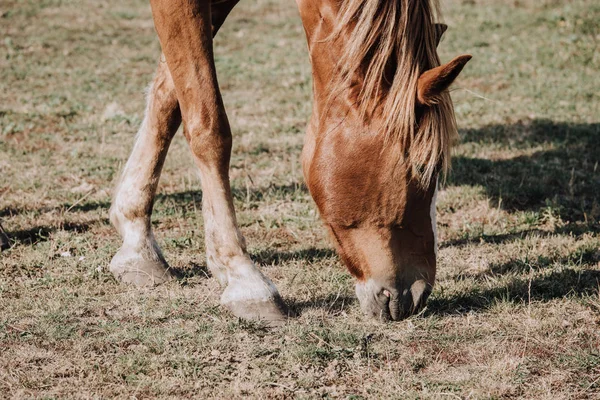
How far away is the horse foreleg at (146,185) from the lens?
3881 millimetres

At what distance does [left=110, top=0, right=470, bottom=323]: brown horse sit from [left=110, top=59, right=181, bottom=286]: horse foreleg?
0.53m

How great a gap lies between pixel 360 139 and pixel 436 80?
1.47 ft

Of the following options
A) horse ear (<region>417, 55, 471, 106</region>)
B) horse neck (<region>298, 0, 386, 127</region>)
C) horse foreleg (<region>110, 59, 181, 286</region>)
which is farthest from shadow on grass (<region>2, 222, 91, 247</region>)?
horse ear (<region>417, 55, 471, 106</region>)

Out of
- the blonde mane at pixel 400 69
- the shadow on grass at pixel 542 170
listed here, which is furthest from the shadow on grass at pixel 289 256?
the shadow on grass at pixel 542 170

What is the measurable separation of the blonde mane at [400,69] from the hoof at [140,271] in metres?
1.51

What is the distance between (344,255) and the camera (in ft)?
10.8

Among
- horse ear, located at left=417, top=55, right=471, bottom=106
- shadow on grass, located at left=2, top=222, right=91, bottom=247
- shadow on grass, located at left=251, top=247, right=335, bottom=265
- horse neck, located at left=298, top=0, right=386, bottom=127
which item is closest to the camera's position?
horse ear, located at left=417, top=55, right=471, bottom=106

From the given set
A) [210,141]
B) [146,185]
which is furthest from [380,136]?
[146,185]

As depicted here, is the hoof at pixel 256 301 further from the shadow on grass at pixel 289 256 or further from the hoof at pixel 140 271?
the shadow on grass at pixel 289 256

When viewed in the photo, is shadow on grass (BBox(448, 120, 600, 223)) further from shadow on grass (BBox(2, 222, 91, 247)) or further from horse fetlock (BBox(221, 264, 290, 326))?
shadow on grass (BBox(2, 222, 91, 247))

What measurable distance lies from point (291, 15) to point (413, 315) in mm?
11538

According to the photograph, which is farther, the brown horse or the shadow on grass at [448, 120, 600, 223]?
the shadow on grass at [448, 120, 600, 223]

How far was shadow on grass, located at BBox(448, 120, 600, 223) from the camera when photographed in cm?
530

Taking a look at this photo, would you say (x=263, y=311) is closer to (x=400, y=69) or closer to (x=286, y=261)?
(x=286, y=261)
